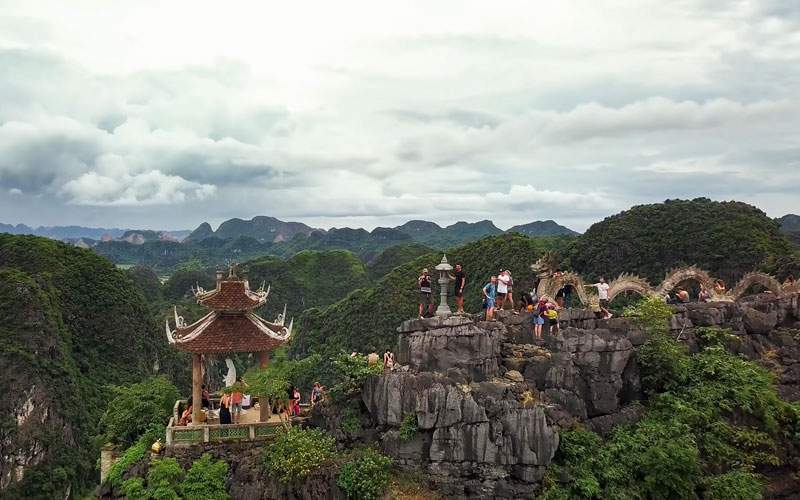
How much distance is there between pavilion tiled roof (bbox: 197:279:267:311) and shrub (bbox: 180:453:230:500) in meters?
4.79

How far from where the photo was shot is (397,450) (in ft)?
49.4

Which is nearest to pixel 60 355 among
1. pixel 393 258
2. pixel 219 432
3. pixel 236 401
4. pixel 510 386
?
pixel 236 401

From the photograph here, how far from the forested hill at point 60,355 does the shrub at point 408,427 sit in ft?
88.7

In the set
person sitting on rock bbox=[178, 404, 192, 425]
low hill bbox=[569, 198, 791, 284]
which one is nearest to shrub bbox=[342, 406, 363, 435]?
person sitting on rock bbox=[178, 404, 192, 425]

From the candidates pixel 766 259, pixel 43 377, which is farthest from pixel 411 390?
pixel 43 377

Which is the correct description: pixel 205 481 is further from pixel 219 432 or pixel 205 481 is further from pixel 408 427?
pixel 408 427

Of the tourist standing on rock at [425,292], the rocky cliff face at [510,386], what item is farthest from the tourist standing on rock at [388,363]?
the tourist standing on rock at [425,292]

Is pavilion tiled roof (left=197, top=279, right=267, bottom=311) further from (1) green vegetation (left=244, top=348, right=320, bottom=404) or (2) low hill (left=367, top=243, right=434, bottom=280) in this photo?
(2) low hill (left=367, top=243, right=434, bottom=280)

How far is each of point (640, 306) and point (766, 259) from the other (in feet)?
101

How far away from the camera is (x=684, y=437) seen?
1514 centimetres

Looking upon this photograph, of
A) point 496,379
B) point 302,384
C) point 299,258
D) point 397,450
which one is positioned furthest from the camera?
point 299,258

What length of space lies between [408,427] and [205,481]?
632 cm

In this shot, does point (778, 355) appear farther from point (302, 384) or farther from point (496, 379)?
point (302, 384)

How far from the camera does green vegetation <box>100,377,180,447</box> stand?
1783 centimetres
